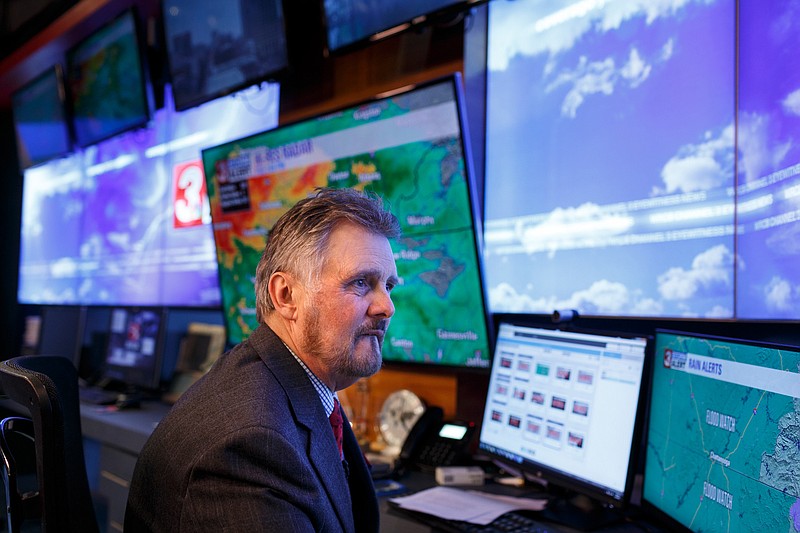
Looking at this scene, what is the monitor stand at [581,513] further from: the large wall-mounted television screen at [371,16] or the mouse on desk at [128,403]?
the mouse on desk at [128,403]

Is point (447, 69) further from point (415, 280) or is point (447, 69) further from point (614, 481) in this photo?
point (614, 481)

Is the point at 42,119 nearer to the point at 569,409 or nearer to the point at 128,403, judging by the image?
the point at 128,403

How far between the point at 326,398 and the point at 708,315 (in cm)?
118

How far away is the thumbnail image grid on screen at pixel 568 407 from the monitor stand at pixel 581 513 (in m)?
0.08

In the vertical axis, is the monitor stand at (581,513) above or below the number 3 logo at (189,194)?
below

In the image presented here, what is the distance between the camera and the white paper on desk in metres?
1.72

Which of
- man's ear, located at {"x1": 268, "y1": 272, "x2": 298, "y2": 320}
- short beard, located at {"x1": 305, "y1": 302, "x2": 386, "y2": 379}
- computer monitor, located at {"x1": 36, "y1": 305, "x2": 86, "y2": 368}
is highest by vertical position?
man's ear, located at {"x1": 268, "y1": 272, "x2": 298, "y2": 320}

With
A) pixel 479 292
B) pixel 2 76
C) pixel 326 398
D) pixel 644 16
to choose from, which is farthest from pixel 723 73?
pixel 2 76

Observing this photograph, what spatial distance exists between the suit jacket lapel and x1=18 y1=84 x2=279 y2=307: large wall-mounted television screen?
2.45m

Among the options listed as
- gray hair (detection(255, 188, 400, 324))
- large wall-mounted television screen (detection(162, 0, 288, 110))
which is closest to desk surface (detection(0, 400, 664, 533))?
gray hair (detection(255, 188, 400, 324))

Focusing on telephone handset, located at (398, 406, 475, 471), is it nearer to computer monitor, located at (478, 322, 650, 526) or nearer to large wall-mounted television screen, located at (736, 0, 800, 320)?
computer monitor, located at (478, 322, 650, 526)

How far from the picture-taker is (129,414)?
10.9ft

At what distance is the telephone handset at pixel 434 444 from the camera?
230cm

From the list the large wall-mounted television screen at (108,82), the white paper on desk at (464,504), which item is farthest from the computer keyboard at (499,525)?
the large wall-mounted television screen at (108,82)
